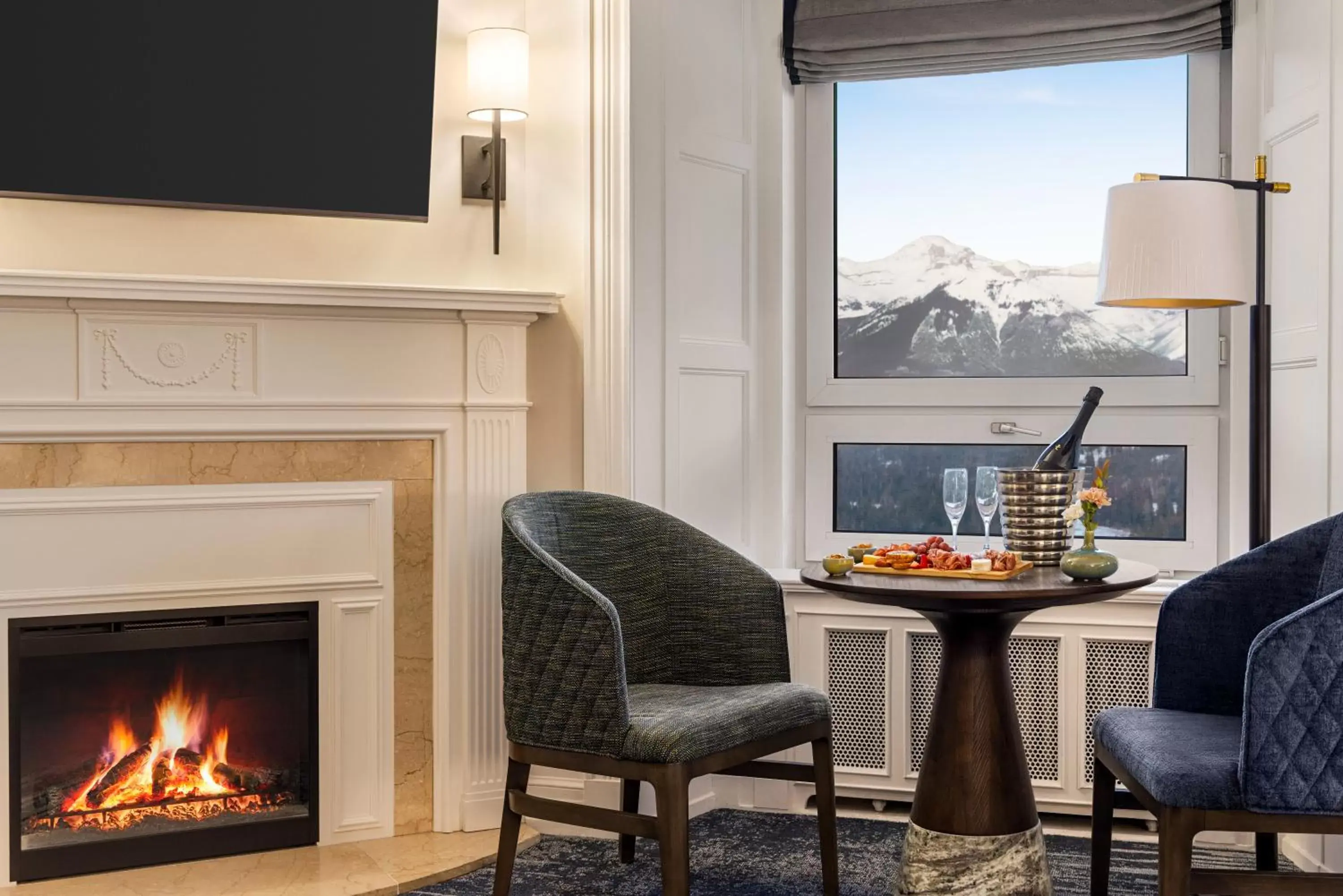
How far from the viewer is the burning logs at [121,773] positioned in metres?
2.88

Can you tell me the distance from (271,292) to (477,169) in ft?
2.09

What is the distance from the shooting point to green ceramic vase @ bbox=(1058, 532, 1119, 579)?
8.02ft

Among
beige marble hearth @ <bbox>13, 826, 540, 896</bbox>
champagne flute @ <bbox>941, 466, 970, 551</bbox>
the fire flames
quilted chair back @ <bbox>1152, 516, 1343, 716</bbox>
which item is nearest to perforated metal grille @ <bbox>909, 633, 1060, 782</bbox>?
champagne flute @ <bbox>941, 466, 970, 551</bbox>

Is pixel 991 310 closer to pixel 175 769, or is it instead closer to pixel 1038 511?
pixel 1038 511

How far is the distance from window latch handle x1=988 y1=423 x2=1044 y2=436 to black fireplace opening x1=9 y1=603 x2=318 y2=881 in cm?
187

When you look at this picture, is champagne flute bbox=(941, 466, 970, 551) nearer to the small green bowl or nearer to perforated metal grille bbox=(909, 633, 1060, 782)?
the small green bowl

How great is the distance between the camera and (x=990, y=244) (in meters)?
3.60

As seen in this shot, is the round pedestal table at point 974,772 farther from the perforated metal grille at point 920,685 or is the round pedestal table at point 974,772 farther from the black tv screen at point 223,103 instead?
the black tv screen at point 223,103

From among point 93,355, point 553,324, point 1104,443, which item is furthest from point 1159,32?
point 93,355

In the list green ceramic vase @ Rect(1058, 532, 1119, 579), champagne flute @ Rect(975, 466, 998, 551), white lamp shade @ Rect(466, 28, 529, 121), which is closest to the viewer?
green ceramic vase @ Rect(1058, 532, 1119, 579)

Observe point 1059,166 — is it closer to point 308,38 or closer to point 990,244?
point 990,244

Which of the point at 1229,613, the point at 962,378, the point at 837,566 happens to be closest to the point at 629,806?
the point at 837,566

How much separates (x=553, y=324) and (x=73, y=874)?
1672 millimetres

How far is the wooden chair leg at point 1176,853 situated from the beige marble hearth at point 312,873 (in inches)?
61.2
